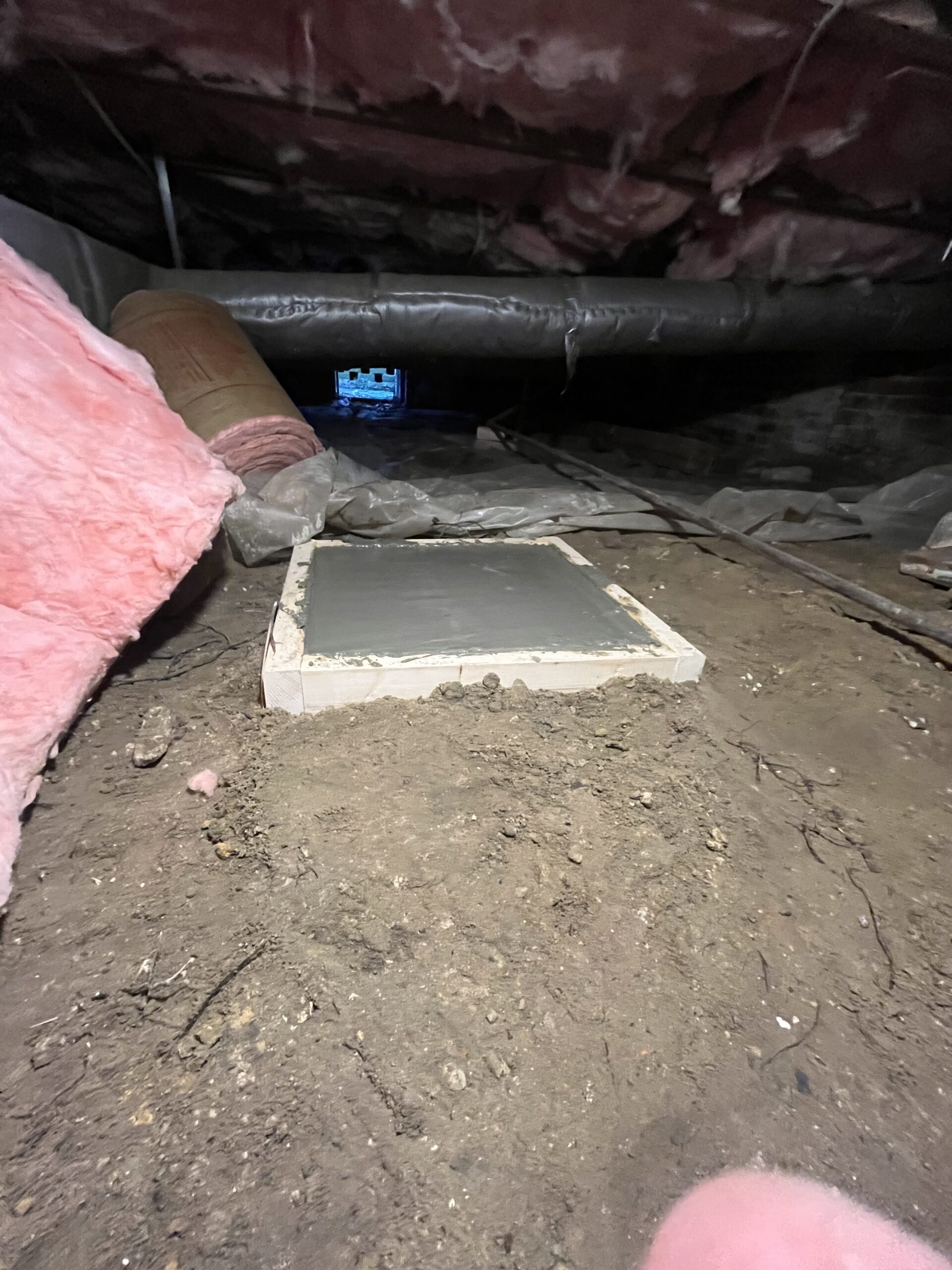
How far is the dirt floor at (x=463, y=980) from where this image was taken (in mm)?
680

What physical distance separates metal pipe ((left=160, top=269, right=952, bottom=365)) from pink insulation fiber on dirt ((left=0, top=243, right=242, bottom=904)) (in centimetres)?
148

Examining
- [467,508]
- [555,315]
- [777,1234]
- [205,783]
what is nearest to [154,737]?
[205,783]

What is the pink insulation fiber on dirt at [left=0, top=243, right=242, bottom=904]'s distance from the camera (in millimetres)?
1170

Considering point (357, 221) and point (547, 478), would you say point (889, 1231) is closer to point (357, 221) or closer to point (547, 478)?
point (547, 478)

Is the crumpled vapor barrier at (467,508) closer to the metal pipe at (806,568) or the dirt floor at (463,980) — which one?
the metal pipe at (806,568)

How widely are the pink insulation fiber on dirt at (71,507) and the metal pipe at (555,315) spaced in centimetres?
148

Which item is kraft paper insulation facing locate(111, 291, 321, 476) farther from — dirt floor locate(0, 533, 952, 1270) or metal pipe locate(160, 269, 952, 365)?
dirt floor locate(0, 533, 952, 1270)

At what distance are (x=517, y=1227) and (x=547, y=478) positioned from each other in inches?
133

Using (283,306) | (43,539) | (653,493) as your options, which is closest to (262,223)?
(283,306)

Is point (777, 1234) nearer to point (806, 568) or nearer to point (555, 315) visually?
point (806, 568)

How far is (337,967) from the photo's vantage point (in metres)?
0.90

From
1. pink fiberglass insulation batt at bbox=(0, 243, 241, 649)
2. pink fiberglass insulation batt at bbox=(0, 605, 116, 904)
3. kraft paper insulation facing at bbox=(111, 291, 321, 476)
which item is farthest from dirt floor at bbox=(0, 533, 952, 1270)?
kraft paper insulation facing at bbox=(111, 291, 321, 476)

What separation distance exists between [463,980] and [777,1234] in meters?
0.47

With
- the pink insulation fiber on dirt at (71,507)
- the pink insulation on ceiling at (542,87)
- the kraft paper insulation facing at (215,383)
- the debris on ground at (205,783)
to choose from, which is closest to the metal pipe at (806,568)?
the pink insulation on ceiling at (542,87)
